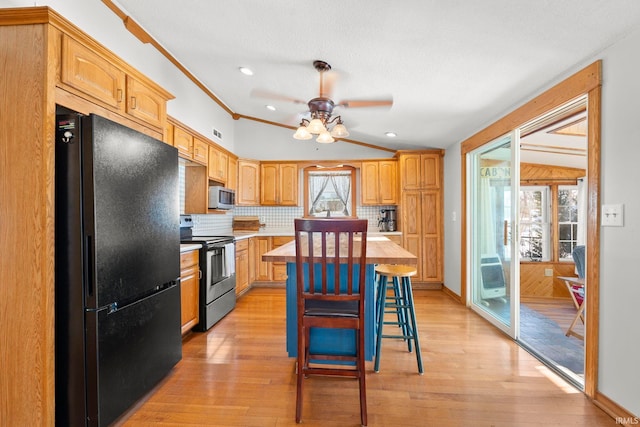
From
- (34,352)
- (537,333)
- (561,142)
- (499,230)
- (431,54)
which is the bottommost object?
(537,333)

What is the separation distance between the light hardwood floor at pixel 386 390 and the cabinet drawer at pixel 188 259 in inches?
28.7

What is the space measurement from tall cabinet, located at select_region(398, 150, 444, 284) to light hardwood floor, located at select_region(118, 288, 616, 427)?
1.75 m

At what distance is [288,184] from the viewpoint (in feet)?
16.8

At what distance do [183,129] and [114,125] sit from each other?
64.7 inches

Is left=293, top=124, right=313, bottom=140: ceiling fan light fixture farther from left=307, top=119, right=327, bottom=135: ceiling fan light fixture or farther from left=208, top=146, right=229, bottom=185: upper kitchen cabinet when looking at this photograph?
left=208, top=146, right=229, bottom=185: upper kitchen cabinet

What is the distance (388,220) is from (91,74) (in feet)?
13.9

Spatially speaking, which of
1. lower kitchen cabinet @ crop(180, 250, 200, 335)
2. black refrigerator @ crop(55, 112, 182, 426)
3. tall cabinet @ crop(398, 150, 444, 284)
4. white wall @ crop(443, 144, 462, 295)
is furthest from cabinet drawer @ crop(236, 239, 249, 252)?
white wall @ crop(443, 144, 462, 295)

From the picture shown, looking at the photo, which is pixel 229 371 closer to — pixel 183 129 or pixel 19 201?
pixel 19 201

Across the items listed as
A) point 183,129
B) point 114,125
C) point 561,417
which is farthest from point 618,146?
point 183,129

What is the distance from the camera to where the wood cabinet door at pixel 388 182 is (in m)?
5.00

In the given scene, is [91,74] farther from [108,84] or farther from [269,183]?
[269,183]

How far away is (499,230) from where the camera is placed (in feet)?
10.6

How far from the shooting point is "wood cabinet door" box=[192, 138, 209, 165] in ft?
11.4

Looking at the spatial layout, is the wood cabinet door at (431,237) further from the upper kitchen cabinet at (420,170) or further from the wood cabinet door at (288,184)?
the wood cabinet door at (288,184)
